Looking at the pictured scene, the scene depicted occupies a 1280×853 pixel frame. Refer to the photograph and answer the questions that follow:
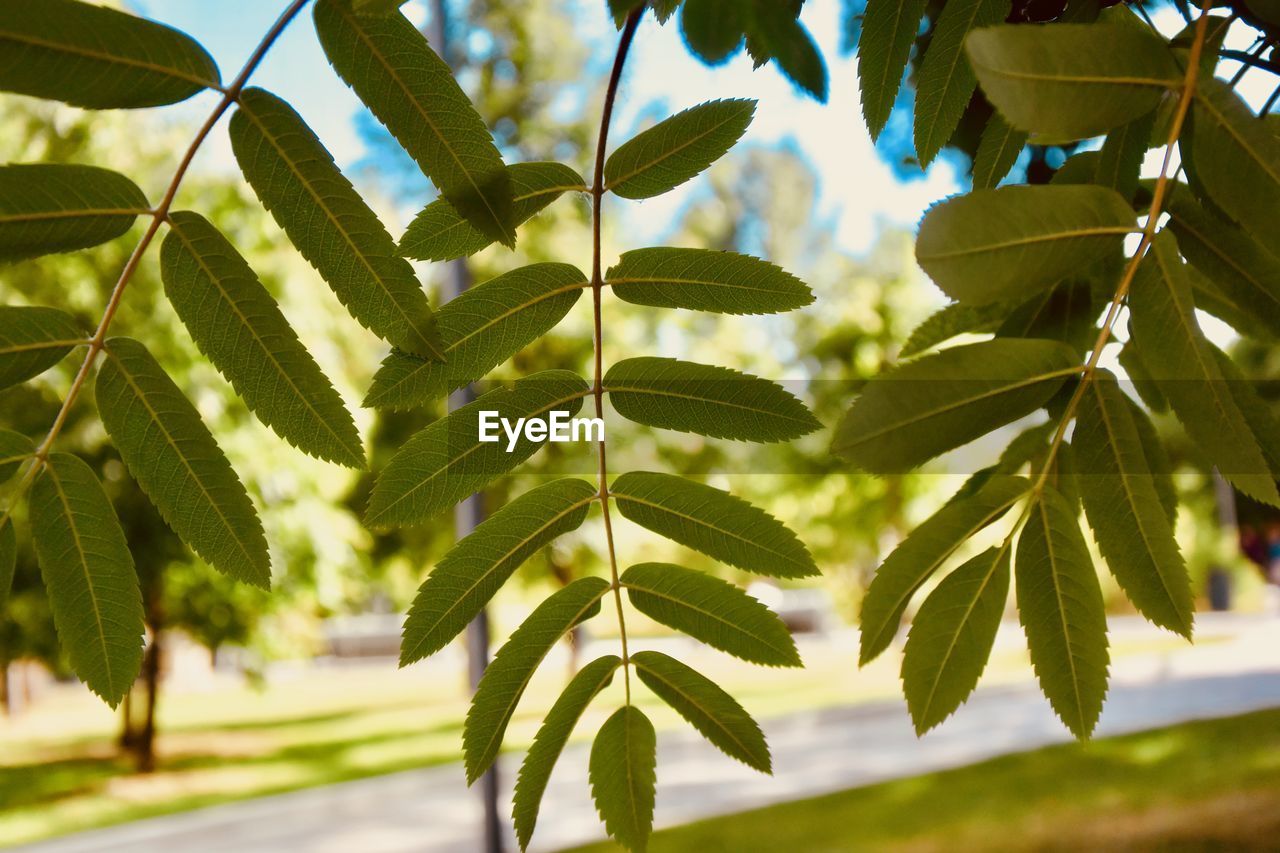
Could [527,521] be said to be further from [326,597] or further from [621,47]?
[326,597]

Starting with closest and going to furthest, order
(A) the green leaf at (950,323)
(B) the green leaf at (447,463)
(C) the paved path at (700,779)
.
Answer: (B) the green leaf at (447,463), (A) the green leaf at (950,323), (C) the paved path at (700,779)

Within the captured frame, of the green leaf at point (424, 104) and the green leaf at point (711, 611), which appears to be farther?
the green leaf at point (711, 611)

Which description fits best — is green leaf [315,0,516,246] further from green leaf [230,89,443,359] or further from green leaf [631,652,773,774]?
green leaf [631,652,773,774]

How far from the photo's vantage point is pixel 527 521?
0.62 metres

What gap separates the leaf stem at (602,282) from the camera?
58 centimetres

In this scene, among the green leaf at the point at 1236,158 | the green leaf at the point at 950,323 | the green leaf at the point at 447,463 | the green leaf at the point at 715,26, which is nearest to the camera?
the green leaf at the point at 715,26

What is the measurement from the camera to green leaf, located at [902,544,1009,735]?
508 mm

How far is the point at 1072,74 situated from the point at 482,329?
0.33 meters

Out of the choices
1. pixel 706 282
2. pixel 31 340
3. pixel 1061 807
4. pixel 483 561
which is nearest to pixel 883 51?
pixel 706 282

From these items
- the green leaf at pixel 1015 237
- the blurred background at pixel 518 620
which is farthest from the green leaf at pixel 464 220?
the blurred background at pixel 518 620

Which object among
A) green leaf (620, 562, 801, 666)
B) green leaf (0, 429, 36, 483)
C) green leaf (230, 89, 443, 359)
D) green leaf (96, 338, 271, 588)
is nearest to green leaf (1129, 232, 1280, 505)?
green leaf (620, 562, 801, 666)

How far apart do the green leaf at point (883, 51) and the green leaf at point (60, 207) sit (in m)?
0.41

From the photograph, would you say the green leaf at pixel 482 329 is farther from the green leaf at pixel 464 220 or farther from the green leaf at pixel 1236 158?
the green leaf at pixel 1236 158

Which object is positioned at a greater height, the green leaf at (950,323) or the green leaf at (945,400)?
the green leaf at (950,323)
